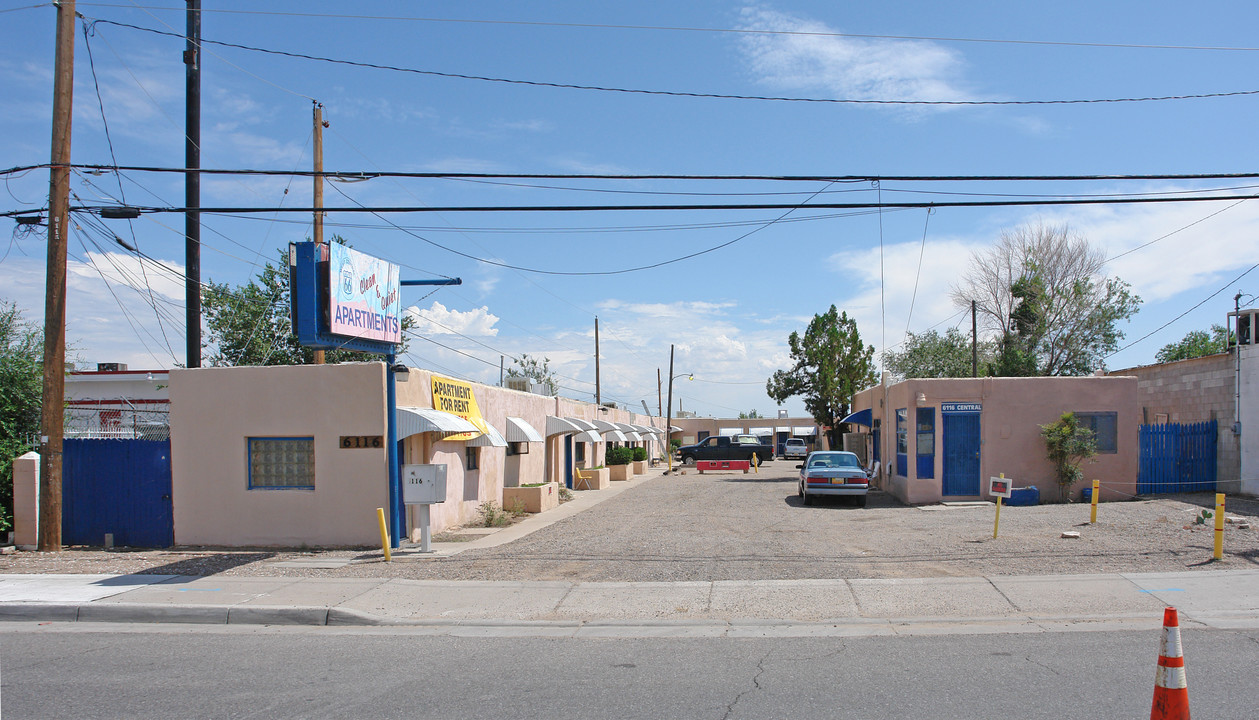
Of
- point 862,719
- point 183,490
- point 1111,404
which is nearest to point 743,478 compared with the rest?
point 1111,404

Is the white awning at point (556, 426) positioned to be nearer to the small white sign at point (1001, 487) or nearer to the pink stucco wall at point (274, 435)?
the pink stucco wall at point (274, 435)

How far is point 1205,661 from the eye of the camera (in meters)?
6.86

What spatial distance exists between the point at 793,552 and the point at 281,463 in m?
8.74

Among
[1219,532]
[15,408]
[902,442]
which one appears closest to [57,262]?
[15,408]

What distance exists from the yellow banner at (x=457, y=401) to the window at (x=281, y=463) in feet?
8.10

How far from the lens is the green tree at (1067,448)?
64.2 ft

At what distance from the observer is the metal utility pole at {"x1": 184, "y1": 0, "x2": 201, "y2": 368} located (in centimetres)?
1554

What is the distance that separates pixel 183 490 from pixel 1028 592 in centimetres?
1320

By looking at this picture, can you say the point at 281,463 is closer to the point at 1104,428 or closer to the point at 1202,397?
the point at 1104,428

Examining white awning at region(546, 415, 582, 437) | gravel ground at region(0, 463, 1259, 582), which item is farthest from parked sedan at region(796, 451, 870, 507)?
white awning at region(546, 415, 582, 437)

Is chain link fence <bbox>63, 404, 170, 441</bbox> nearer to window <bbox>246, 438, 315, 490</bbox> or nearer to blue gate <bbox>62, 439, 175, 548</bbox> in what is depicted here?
blue gate <bbox>62, 439, 175, 548</bbox>

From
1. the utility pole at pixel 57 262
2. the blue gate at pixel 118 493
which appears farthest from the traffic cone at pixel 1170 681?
the utility pole at pixel 57 262

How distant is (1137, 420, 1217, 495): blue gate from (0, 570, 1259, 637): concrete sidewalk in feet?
37.9

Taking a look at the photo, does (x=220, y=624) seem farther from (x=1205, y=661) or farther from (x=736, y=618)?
(x=1205, y=661)
